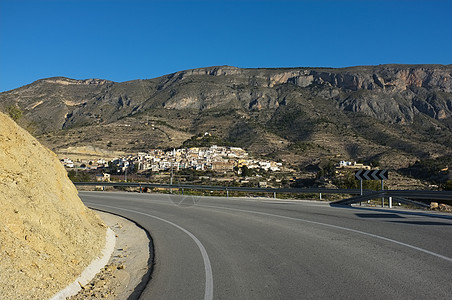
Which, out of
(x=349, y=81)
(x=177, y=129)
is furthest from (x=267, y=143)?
(x=349, y=81)

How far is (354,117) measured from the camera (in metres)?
127

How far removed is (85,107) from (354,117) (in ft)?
396

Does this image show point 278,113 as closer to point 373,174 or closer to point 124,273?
point 373,174

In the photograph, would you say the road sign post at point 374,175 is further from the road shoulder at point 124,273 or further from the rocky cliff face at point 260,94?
the rocky cliff face at point 260,94

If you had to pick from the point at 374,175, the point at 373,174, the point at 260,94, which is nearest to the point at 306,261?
the point at 374,175

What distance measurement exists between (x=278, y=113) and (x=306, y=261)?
5143 inches

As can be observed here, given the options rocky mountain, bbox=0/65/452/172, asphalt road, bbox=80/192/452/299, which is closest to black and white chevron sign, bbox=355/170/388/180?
asphalt road, bbox=80/192/452/299

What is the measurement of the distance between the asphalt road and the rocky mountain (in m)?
62.3

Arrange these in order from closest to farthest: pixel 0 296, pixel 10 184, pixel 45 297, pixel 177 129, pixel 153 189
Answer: pixel 0 296, pixel 45 297, pixel 10 184, pixel 153 189, pixel 177 129

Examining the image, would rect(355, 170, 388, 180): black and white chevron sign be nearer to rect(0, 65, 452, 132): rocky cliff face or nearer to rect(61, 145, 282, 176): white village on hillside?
rect(61, 145, 282, 176): white village on hillside

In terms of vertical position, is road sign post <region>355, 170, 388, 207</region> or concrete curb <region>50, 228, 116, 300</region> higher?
road sign post <region>355, 170, 388, 207</region>

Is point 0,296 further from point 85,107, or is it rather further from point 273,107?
point 85,107

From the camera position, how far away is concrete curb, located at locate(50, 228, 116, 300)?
201 inches

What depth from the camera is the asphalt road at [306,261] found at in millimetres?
5199
